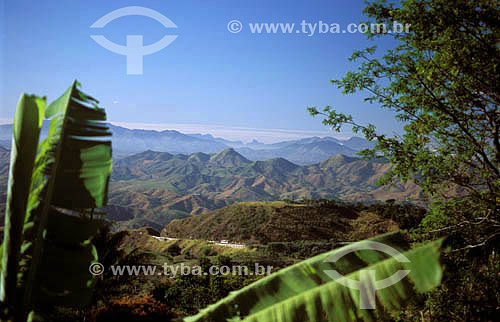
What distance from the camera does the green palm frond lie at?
82cm

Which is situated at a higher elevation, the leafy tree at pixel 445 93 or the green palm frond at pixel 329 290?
the leafy tree at pixel 445 93

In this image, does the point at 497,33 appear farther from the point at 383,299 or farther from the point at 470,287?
the point at 383,299

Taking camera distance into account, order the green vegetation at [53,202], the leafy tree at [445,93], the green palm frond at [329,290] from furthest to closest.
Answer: the leafy tree at [445,93], the green vegetation at [53,202], the green palm frond at [329,290]

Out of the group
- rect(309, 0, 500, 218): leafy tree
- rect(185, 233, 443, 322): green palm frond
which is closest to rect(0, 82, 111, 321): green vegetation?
rect(185, 233, 443, 322): green palm frond

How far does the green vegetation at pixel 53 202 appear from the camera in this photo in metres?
0.98

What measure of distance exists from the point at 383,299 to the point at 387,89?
19.3 feet

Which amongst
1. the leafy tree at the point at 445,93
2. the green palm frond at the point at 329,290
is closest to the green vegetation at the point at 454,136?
the leafy tree at the point at 445,93

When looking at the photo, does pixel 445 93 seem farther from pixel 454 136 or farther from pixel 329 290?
pixel 329 290

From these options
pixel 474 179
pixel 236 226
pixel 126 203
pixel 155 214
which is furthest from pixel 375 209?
pixel 126 203

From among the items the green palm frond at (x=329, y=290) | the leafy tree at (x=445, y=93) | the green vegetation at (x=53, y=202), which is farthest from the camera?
the leafy tree at (x=445, y=93)

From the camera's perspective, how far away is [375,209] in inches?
2256

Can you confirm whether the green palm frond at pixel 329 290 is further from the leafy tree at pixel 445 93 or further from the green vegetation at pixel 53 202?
the leafy tree at pixel 445 93

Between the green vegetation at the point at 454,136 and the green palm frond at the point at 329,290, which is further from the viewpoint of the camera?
the green vegetation at the point at 454,136

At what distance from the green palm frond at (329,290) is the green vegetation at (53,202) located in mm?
528
